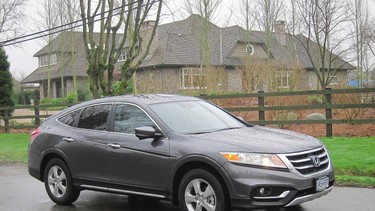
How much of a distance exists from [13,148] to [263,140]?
40.4ft

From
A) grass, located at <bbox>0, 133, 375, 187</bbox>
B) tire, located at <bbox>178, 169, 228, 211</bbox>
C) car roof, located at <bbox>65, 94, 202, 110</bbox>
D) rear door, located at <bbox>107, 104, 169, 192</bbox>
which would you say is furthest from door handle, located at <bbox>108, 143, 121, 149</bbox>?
grass, located at <bbox>0, 133, 375, 187</bbox>

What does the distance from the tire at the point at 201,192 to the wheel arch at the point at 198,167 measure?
59mm

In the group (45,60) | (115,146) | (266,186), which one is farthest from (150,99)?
(45,60)

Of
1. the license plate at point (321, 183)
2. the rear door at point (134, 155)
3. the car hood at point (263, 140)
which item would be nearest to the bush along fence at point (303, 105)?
the car hood at point (263, 140)

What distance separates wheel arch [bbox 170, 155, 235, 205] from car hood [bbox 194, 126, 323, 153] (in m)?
0.30

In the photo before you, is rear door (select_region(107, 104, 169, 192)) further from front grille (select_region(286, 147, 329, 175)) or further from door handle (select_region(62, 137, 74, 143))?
front grille (select_region(286, 147, 329, 175))

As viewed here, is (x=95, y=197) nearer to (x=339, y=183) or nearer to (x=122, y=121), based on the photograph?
(x=122, y=121)

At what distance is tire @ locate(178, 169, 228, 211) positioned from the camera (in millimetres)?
5695

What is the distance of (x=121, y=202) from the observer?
771 cm

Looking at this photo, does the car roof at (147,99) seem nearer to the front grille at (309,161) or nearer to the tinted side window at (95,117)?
the tinted side window at (95,117)

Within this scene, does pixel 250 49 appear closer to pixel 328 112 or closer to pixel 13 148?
pixel 328 112

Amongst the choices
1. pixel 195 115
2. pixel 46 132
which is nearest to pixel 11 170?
pixel 46 132

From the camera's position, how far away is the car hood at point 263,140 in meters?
5.65

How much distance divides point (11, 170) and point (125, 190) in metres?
6.49
